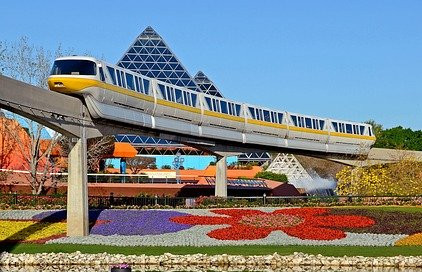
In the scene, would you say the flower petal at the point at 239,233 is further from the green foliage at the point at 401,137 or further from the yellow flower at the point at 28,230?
the green foliage at the point at 401,137

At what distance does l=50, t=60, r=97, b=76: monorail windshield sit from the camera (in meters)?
40.0

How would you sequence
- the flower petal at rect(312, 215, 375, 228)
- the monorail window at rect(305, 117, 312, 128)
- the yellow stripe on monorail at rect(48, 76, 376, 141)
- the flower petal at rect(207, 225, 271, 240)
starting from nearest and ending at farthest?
the flower petal at rect(207, 225, 271, 240) < the yellow stripe on monorail at rect(48, 76, 376, 141) < the flower petal at rect(312, 215, 375, 228) < the monorail window at rect(305, 117, 312, 128)

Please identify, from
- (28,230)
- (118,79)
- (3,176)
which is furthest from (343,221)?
(3,176)

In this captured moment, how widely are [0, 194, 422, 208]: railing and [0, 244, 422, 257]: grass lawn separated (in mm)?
19430

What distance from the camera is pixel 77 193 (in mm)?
37938

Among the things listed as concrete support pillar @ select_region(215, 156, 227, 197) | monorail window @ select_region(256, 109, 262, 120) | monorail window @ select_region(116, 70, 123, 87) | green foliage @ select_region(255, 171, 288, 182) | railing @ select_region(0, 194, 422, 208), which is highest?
monorail window @ select_region(256, 109, 262, 120)

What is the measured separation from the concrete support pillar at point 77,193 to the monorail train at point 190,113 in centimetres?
295

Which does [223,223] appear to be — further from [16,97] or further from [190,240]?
[16,97]

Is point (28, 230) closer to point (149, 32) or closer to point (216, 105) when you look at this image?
point (216, 105)

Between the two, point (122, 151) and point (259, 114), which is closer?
point (259, 114)

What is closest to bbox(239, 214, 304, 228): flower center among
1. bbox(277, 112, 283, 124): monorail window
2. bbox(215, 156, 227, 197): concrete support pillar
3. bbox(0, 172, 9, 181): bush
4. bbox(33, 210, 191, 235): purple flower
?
bbox(33, 210, 191, 235): purple flower

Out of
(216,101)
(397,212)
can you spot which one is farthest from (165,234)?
(216,101)

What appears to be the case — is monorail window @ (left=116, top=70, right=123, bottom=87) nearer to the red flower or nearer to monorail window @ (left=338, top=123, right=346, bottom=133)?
the red flower

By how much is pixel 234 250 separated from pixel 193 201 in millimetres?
22857
